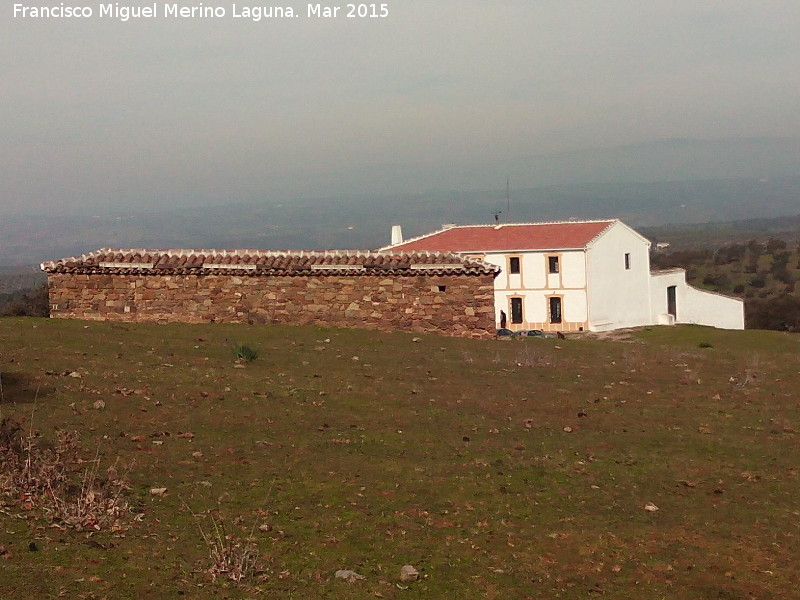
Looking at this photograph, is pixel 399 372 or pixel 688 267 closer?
pixel 399 372

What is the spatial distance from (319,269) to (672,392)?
9.71 m

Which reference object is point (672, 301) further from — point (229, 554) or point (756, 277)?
point (229, 554)

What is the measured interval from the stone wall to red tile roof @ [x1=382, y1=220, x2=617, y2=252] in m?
28.8

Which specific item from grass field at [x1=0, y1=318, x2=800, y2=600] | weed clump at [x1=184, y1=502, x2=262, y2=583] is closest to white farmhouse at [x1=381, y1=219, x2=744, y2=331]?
grass field at [x1=0, y1=318, x2=800, y2=600]

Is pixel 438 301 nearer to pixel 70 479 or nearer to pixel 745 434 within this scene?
pixel 745 434

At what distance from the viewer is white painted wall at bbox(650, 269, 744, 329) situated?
186 ft

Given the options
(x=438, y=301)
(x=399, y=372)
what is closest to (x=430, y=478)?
(x=399, y=372)

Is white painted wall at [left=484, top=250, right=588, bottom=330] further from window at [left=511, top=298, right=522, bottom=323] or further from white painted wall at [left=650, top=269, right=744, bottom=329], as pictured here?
white painted wall at [left=650, top=269, right=744, bottom=329]

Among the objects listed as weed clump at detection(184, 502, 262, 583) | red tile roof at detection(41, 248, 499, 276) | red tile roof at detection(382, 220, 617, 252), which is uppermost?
red tile roof at detection(382, 220, 617, 252)

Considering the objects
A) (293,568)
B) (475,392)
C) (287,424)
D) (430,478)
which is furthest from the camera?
(475,392)

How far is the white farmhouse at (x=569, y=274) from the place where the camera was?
169 ft

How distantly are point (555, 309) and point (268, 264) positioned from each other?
105 feet

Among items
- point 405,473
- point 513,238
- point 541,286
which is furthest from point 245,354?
point 513,238

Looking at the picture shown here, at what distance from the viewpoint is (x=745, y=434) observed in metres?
12.6
